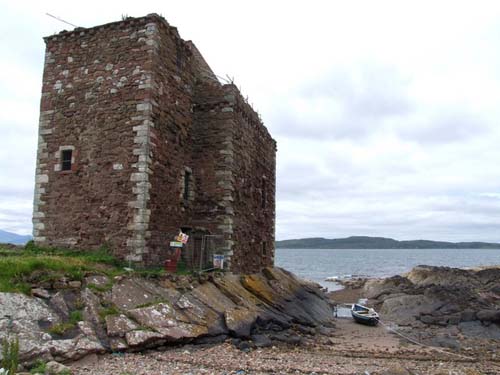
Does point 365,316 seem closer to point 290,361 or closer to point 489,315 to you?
point 489,315

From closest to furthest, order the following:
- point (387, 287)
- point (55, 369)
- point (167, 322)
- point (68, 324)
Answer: point (55, 369) < point (68, 324) < point (167, 322) < point (387, 287)

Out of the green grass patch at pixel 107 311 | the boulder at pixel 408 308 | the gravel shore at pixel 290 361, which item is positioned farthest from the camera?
the boulder at pixel 408 308

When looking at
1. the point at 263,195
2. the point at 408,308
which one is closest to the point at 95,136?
the point at 263,195

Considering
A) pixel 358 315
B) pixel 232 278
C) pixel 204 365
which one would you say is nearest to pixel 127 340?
pixel 204 365

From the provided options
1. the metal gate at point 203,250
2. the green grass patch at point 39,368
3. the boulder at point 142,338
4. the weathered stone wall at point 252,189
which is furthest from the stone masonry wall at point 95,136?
the green grass patch at point 39,368

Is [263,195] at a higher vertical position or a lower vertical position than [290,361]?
higher

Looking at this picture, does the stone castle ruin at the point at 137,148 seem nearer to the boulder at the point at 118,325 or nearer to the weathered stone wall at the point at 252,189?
the weathered stone wall at the point at 252,189

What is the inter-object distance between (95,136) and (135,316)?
25.4 feet

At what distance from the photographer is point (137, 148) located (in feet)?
55.9

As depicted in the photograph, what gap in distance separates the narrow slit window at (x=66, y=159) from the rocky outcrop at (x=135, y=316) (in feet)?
19.9

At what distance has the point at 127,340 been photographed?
12.4 metres

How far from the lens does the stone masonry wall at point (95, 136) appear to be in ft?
55.8

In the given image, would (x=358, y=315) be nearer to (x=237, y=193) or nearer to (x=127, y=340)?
(x=237, y=193)

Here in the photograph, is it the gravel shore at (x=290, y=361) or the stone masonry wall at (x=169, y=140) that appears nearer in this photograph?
the gravel shore at (x=290, y=361)
